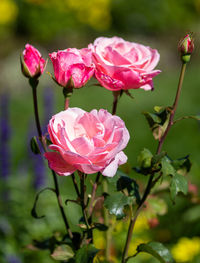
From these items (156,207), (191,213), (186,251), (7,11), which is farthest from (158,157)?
(7,11)

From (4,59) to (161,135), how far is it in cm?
500

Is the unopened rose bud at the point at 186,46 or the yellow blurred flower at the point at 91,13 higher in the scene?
the yellow blurred flower at the point at 91,13

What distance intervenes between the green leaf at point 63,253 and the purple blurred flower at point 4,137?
3.79 ft

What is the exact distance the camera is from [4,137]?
2.06 metres

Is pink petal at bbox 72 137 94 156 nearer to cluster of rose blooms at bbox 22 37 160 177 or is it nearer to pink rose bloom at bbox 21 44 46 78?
cluster of rose blooms at bbox 22 37 160 177

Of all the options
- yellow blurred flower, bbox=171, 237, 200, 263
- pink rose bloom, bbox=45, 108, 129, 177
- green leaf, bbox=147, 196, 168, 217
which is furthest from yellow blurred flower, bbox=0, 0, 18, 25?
pink rose bloom, bbox=45, 108, 129, 177

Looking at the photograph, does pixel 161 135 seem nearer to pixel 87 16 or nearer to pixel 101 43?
pixel 101 43

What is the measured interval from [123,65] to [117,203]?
27 centimetres

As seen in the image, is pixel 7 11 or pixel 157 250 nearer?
pixel 157 250

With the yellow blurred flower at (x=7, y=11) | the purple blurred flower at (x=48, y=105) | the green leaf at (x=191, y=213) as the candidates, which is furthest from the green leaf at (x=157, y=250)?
the yellow blurred flower at (x=7, y=11)

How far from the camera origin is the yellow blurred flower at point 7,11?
6.06m

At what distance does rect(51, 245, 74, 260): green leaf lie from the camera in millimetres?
932

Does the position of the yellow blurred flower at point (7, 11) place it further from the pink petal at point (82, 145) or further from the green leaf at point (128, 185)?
the pink petal at point (82, 145)

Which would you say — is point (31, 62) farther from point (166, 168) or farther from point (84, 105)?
point (84, 105)
